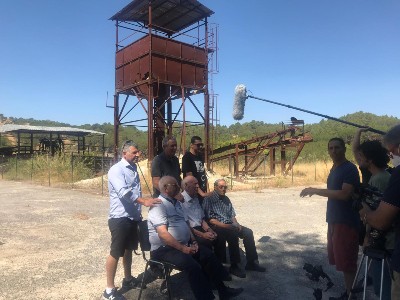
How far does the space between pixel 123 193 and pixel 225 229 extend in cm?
160

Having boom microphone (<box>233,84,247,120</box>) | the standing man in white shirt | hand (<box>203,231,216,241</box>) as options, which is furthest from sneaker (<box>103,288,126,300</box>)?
boom microphone (<box>233,84,247,120</box>)

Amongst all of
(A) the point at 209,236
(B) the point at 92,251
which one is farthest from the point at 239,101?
(B) the point at 92,251

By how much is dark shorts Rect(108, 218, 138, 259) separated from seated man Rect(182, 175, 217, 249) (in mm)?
741

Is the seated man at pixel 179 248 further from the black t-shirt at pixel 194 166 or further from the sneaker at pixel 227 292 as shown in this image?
the black t-shirt at pixel 194 166

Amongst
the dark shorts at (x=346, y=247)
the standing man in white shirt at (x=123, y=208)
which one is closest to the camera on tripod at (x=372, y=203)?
the dark shorts at (x=346, y=247)

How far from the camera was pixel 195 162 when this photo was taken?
16.3 feet

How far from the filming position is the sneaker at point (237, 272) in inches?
170

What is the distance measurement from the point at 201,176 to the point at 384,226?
3.26 meters

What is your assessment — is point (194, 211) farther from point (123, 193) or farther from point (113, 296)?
point (113, 296)

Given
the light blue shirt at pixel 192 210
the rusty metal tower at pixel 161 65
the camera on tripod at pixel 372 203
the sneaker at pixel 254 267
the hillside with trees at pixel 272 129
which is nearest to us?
the camera on tripod at pixel 372 203

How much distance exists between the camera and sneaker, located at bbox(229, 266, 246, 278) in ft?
14.1

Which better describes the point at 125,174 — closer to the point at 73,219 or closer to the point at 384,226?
the point at 384,226

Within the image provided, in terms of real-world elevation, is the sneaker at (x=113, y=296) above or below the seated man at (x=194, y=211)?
below

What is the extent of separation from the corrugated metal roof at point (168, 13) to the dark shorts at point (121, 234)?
13160 mm
